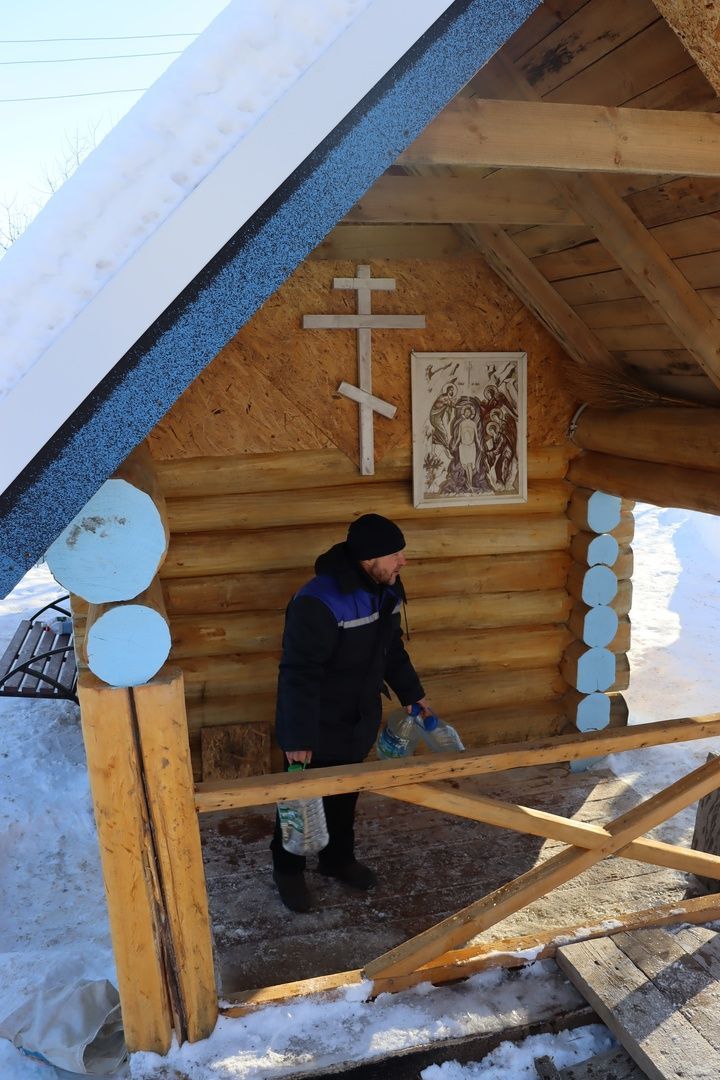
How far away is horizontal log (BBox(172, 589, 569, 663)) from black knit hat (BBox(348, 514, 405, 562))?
5.47 ft

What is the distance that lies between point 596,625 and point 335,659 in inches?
97.8

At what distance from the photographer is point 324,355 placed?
191 inches

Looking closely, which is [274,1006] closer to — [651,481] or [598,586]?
[651,481]

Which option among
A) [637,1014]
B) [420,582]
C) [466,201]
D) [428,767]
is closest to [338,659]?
[428,767]

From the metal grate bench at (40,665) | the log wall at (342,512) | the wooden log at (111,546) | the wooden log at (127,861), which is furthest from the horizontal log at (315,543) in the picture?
the wooden log at (111,546)

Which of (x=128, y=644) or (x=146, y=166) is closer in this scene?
(x=146, y=166)

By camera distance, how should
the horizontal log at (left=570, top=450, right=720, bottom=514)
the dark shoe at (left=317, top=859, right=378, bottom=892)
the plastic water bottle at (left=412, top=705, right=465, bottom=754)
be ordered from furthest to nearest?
the plastic water bottle at (left=412, top=705, right=465, bottom=754) < the dark shoe at (left=317, top=859, right=378, bottom=892) < the horizontal log at (left=570, top=450, right=720, bottom=514)

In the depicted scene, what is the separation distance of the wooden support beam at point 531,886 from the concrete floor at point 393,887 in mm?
848

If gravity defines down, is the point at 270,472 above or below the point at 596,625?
above

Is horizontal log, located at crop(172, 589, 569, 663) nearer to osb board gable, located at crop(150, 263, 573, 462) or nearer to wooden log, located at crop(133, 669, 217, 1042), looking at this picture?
osb board gable, located at crop(150, 263, 573, 462)

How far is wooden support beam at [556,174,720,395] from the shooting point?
3.53 metres


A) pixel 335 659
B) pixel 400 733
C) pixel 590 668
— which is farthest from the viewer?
pixel 590 668

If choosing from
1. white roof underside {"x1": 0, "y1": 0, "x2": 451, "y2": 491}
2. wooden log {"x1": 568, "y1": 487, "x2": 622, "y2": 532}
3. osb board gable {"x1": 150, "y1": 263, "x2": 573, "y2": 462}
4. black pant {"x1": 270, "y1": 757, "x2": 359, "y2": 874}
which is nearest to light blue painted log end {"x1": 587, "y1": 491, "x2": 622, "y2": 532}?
wooden log {"x1": 568, "y1": 487, "x2": 622, "y2": 532}

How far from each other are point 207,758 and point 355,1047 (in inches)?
101
